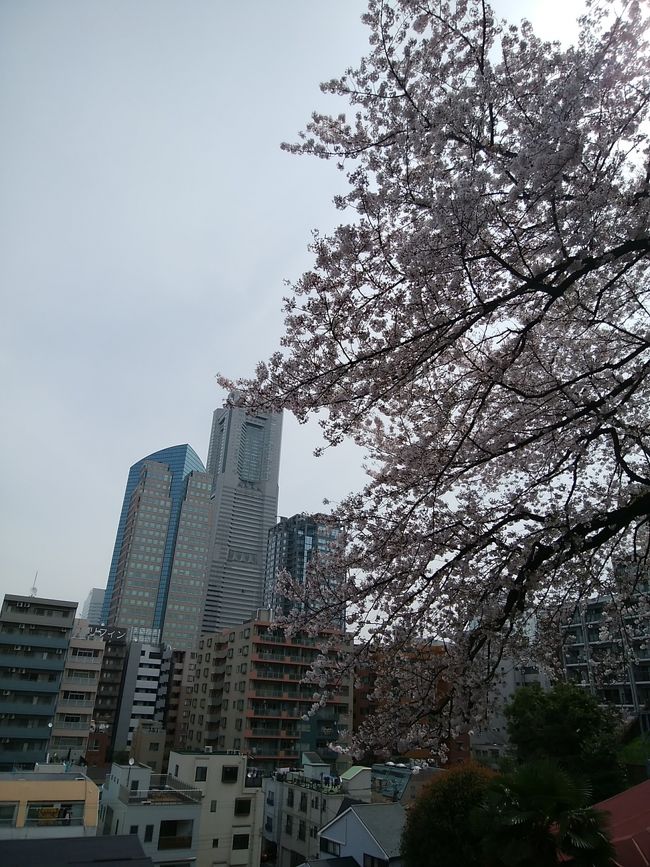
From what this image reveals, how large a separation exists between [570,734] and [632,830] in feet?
44.6

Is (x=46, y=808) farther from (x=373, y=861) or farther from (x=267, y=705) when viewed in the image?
(x=267, y=705)

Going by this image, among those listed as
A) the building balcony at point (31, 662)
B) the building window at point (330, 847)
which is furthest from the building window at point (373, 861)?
the building balcony at point (31, 662)

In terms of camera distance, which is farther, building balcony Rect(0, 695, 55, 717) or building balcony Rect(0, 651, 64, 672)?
building balcony Rect(0, 651, 64, 672)

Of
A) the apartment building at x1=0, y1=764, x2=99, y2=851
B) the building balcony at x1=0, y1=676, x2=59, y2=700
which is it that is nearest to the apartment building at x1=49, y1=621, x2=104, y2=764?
the building balcony at x1=0, y1=676, x2=59, y2=700

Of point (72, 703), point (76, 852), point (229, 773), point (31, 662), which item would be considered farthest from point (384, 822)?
point (72, 703)

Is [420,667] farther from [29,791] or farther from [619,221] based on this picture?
[29,791]

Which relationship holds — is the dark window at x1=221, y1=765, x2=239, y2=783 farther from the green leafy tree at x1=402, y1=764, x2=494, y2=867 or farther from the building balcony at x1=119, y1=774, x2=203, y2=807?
the green leafy tree at x1=402, y1=764, x2=494, y2=867

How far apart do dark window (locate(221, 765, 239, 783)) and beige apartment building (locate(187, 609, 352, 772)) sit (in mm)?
11770

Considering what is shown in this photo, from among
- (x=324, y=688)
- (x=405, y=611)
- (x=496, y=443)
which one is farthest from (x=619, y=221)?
(x=324, y=688)

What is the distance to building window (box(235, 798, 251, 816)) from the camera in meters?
20.9

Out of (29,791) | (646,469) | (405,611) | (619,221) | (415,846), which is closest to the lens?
(619,221)

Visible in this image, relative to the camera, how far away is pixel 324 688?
538cm

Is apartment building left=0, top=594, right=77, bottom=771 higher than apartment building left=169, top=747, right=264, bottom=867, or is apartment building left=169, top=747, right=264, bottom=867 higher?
apartment building left=0, top=594, right=77, bottom=771

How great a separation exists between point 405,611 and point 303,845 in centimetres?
2248
